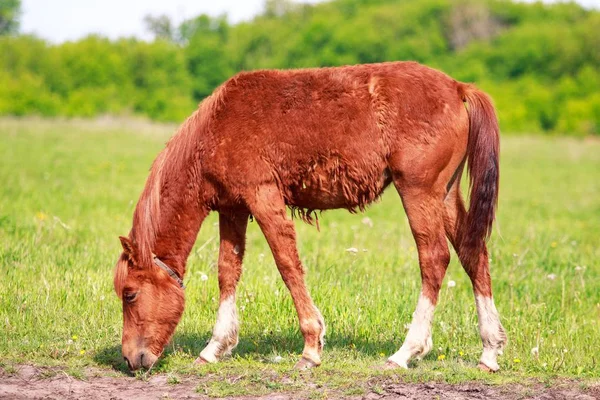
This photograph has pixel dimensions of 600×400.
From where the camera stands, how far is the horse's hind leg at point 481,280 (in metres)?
5.70

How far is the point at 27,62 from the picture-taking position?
5838cm

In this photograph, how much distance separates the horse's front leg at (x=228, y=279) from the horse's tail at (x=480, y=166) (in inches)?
68.0

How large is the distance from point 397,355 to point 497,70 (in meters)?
71.2

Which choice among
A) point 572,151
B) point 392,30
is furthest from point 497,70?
point 572,151

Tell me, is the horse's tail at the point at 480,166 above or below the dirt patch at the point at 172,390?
above

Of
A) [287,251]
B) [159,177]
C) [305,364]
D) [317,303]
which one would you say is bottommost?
[305,364]

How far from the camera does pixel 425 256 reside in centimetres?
567

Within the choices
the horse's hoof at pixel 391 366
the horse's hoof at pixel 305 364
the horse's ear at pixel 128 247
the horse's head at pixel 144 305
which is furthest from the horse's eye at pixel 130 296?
the horse's hoof at pixel 391 366

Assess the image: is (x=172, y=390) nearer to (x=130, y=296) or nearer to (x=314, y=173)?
(x=130, y=296)

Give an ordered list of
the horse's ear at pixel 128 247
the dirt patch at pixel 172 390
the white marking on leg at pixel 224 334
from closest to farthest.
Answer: the dirt patch at pixel 172 390 < the horse's ear at pixel 128 247 < the white marking on leg at pixel 224 334

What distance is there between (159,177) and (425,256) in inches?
79.9

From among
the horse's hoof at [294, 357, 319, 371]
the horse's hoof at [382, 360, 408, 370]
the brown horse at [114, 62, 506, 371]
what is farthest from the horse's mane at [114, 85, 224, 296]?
the horse's hoof at [382, 360, 408, 370]

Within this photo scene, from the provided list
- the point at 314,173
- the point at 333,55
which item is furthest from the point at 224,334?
the point at 333,55

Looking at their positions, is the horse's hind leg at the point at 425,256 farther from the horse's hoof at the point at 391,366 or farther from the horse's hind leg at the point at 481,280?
the horse's hind leg at the point at 481,280
